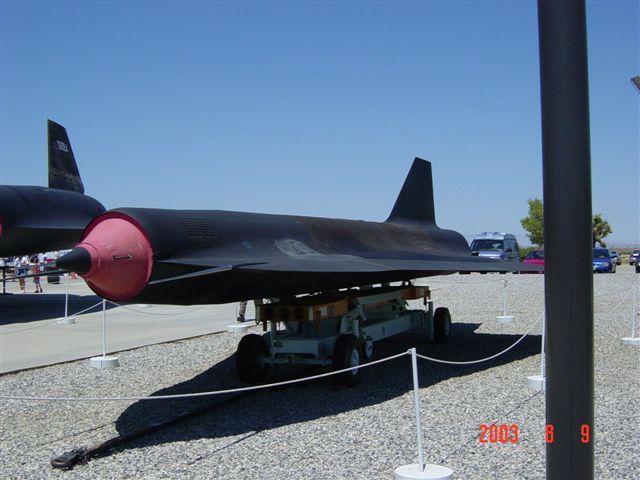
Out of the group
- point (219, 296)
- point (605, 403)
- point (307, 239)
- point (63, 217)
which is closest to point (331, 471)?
point (219, 296)

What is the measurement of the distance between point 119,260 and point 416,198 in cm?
752

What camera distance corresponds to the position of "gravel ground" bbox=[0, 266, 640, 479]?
4.70m

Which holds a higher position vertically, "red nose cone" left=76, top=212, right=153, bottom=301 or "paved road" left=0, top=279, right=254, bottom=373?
"red nose cone" left=76, top=212, right=153, bottom=301

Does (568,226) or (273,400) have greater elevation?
(568,226)

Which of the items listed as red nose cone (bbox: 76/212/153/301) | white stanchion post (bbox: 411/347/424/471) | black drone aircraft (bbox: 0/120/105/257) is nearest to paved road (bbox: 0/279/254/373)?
black drone aircraft (bbox: 0/120/105/257)

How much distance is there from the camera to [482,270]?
936 cm

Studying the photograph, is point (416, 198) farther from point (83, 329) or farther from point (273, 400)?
point (83, 329)

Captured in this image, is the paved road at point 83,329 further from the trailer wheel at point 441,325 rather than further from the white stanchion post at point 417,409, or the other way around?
the white stanchion post at point 417,409

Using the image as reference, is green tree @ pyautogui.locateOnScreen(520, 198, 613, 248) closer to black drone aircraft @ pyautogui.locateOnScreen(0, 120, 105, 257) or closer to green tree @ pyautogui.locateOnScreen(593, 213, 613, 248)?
green tree @ pyautogui.locateOnScreen(593, 213, 613, 248)

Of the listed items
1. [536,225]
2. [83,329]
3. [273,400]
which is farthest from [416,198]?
[536,225]

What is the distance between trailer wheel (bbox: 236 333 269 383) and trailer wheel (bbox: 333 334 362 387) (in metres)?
0.96

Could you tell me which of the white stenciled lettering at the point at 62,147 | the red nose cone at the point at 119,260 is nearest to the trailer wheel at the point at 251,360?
the red nose cone at the point at 119,260

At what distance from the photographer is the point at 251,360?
7586mm

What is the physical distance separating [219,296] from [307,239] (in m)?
1.84
